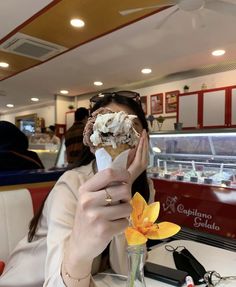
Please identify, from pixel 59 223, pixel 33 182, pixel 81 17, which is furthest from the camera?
pixel 81 17

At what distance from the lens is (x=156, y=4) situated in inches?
104

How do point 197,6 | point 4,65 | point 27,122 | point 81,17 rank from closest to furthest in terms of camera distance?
point 197,6 < point 81,17 < point 4,65 < point 27,122

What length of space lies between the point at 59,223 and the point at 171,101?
5.05 m

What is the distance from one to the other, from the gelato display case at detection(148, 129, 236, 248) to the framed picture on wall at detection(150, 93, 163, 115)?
2.91m

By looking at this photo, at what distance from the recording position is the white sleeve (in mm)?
664

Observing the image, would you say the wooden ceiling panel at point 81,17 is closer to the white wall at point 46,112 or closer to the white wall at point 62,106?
the white wall at point 62,106

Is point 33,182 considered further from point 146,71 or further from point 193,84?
point 193,84

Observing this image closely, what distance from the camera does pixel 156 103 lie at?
5867 mm

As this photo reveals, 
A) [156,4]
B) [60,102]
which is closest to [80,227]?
[156,4]

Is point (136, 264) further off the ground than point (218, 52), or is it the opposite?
point (218, 52)

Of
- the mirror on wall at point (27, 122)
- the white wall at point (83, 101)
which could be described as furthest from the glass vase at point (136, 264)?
the mirror on wall at point (27, 122)

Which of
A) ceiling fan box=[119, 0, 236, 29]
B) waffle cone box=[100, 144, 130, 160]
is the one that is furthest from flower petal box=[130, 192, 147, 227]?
ceiling fan box=[119, 0, 236, 29]

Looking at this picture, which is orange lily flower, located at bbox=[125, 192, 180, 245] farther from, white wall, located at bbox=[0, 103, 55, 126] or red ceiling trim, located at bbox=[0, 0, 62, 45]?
white wall, located at bbox=[0, 103, 55, 126]

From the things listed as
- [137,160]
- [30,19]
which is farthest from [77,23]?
[137,160]
